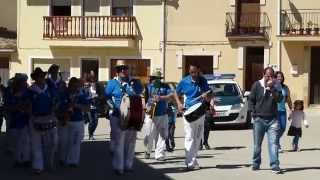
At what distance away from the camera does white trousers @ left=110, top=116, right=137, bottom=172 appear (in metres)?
12.5

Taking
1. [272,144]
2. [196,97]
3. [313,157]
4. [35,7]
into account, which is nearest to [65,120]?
[196,97]

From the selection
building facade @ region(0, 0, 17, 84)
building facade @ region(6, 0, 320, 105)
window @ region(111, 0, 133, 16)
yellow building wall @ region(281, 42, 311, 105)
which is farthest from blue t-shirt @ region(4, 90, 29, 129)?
building facade @ region(0, 0, 17, 84)

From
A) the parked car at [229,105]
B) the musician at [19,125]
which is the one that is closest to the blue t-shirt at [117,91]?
the musician at [19,125]

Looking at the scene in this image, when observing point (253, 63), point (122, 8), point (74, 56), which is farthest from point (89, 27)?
point (253, 63)

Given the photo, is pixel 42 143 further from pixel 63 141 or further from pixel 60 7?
pixel 60 7

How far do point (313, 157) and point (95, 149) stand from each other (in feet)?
16.1

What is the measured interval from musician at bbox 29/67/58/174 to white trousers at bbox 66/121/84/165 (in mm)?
628

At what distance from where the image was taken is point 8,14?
42906 millimetres

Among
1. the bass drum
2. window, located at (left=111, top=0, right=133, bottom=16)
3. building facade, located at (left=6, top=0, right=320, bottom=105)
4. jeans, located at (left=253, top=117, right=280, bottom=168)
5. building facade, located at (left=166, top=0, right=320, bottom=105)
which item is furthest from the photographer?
window, located at (left=111, top=0, right=133, bottom=16)

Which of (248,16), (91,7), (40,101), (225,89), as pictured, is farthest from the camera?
(91,7)

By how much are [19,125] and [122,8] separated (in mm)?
25330

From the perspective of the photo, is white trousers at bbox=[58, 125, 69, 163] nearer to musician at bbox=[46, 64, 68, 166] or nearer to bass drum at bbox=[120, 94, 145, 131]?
musician at bbox=[46, 64, 68, 166]

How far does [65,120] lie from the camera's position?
43.9 feet

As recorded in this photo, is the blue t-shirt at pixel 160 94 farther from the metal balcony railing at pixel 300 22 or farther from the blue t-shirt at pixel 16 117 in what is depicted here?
the metal balcony railing at pixel 300 22
